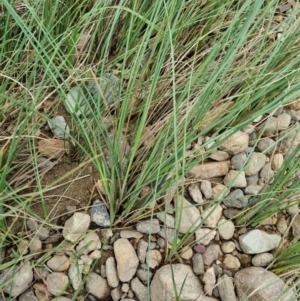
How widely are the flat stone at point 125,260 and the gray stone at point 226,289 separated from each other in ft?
0.49

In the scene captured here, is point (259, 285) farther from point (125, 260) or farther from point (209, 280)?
point (125, 260)

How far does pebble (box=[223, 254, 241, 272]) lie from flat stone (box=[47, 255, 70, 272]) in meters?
0.28

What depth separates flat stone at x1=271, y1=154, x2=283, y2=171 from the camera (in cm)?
92

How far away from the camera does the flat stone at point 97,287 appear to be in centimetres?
76

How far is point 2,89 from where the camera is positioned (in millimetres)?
791

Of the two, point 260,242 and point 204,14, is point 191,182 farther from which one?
point 204,14

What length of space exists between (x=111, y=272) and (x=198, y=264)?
0.50 ft

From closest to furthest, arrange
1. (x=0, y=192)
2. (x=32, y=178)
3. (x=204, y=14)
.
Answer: (x=0, y=192) < (x=32, y=178) < (x=204, y=14)

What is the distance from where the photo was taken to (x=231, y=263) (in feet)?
2.67

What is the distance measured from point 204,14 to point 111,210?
1.53 ft

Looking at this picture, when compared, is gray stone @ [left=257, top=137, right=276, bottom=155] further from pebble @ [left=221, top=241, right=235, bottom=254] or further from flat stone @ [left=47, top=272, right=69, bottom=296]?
flat stone @ [left=47, top=272, right=69, bottom=296]

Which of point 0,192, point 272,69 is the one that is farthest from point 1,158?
point 272,69

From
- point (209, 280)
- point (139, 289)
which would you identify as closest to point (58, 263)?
point (139, 289)

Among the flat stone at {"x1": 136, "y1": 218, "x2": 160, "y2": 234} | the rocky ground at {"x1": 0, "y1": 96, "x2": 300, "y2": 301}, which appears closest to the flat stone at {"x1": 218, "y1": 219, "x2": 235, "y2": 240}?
the rocky ground at {"x1": 0, "y1": 96, "x2": 300, "y2": 301}
